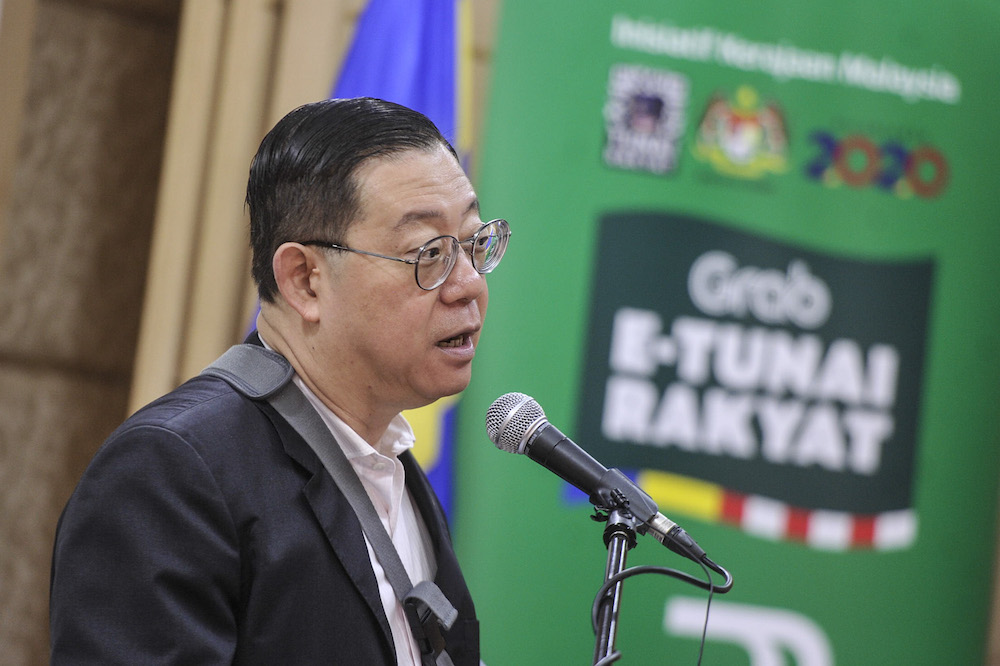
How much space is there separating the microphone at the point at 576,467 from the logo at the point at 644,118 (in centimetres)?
187

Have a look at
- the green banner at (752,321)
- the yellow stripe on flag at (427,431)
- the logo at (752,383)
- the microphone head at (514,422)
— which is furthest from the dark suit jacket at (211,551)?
the logo at (752,383)

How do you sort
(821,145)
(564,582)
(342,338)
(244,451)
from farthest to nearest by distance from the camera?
1. (821,145)
2. (564,582)
3. (342,338)
4. (244,451)

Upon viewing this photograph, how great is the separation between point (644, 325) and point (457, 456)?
0.71m

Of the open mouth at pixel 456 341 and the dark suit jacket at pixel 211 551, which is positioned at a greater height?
the open mouth at pixel 456 341

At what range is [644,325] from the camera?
313 cm

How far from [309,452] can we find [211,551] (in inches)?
8.8

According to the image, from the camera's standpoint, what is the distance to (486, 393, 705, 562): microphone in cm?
130

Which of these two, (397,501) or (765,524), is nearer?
(397,501)

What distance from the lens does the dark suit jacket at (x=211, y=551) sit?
1112mm

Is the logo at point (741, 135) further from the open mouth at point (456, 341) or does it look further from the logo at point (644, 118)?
the open mouth at point (456, 341)

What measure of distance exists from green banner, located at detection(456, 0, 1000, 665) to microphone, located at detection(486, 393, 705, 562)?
63.8 inches

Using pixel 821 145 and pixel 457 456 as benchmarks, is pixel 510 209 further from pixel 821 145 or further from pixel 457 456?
pixel 821 145

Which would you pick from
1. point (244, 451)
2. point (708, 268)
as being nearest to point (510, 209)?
point (708, 268)

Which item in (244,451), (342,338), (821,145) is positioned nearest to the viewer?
(244,451)
